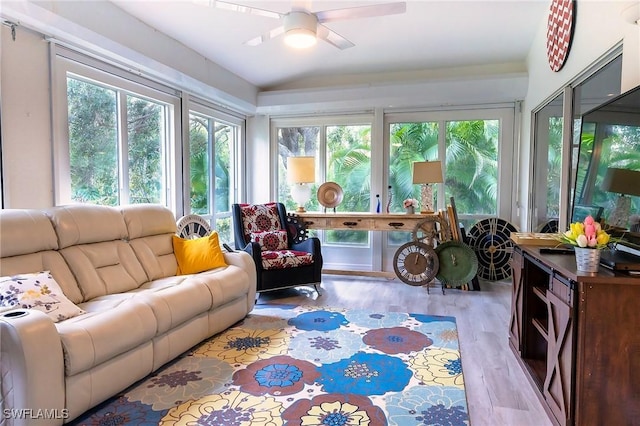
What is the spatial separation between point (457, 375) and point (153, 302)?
188cm

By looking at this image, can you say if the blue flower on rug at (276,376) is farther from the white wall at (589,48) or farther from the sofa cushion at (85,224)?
the white wall at (589,48)

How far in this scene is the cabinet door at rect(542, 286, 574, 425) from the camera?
1.71 metres

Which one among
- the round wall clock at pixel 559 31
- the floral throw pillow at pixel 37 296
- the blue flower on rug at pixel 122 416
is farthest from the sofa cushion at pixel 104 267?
the round wall clock at pixel 559 31

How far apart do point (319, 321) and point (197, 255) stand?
1166mm

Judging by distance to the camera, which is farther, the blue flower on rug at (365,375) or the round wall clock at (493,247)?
the round wall clock at (493,247)

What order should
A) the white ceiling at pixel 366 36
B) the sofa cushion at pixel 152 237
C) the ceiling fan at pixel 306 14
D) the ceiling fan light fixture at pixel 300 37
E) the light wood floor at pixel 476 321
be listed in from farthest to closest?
the white ceiling at pixel 366 36, the sofa cushion at pixel 152 237, the ceiling fan light fixture at pixel 300 37, the ceiling fan at pixel 306 14, the light wood floor at pixel 476 321

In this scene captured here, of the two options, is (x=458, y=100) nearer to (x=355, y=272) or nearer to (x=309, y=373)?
(x=355, y=272)

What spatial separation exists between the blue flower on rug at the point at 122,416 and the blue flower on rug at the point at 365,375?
2.95 ft

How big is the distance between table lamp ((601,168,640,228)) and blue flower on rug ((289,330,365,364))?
5.65 ft

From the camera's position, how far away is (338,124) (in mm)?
5309

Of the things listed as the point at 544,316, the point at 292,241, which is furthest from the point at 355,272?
the point at 544,316

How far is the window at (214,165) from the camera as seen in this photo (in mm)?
4434

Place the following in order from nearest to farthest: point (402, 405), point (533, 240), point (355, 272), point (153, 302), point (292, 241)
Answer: point (402, 405) < point (153, 302) < point (533, 240) < point (292, 241) < point (355, 272)

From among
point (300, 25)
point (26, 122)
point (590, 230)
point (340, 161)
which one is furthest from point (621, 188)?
point (340, 161)
